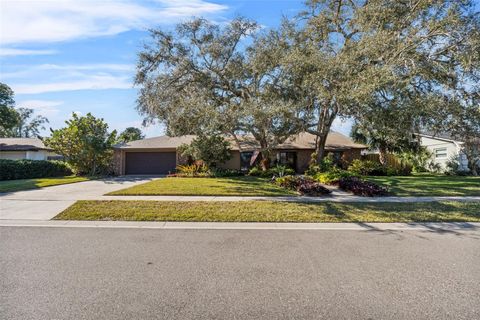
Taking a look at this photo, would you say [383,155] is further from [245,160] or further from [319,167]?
[245,160]

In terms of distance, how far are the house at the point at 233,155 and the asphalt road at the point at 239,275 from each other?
17.8 metres

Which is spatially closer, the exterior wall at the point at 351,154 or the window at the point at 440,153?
the window at the point at 440,153

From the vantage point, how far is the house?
78.5 ft

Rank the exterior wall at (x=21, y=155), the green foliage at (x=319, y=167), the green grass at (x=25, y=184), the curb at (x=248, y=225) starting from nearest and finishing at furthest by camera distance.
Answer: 1. the curb at (x=248, y=225)
2. the green grass at (x=25, y=184)
3. the green foliage at (x=319, y=167)
4. the exterior wall at (x=21, y=155)

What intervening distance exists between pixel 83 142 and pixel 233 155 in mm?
10895

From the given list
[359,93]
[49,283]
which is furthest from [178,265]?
[359,93]

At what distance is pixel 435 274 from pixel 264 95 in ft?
28.2

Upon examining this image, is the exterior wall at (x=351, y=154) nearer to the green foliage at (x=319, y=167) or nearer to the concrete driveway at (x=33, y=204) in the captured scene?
the green foliage at (x=319, y=167)

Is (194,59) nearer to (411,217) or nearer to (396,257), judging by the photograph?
(411,217)

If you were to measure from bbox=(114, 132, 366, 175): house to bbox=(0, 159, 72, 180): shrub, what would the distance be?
3.95 m

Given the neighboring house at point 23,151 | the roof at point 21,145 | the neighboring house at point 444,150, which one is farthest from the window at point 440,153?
the roof at point 21,145

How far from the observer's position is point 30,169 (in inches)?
794

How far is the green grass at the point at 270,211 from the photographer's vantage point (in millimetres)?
7672

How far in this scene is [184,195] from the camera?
11156 mm
